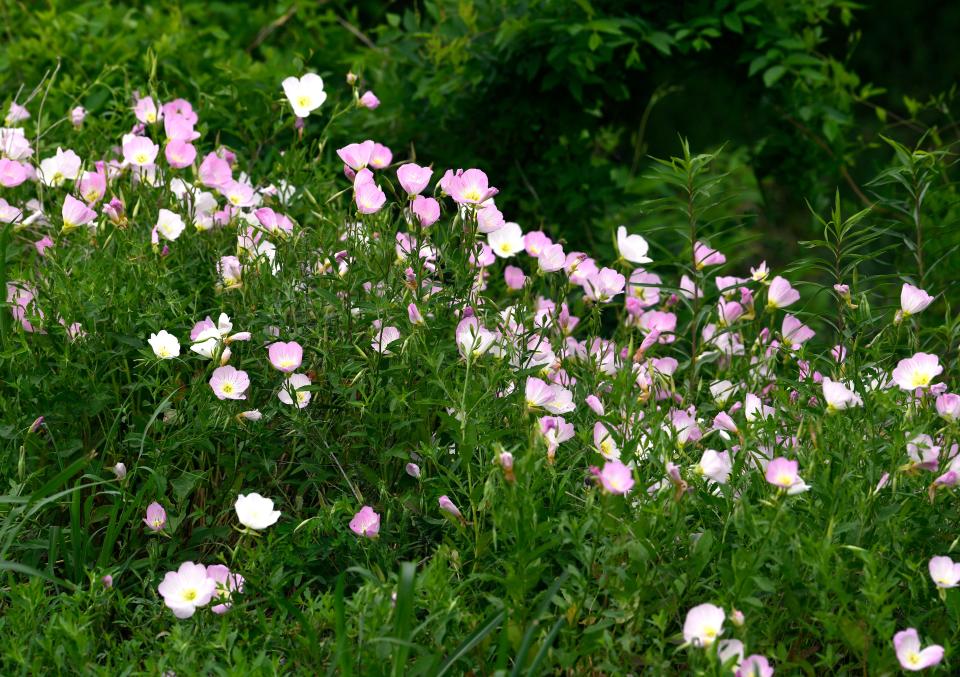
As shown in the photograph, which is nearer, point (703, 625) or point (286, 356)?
→ point (703, 625)

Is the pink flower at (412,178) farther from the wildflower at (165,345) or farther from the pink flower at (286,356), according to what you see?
the wildflower at (165,345)

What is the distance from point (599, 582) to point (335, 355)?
83 centimetres

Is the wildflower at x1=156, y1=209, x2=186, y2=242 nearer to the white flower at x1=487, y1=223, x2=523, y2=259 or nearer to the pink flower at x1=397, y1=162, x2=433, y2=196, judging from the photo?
the pink flower at x1=397, y1=162, x2=433, y2=196

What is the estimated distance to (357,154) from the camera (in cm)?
258

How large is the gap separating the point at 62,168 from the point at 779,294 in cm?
175

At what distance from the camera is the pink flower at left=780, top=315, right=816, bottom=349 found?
2.72 metres

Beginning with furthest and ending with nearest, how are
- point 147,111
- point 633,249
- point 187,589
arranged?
point 147,111
point 633,249
point 187,589

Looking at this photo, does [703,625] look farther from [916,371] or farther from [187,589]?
[187,589]

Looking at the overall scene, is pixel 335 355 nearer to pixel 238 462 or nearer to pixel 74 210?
pixel 238 462

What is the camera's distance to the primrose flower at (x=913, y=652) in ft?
5.90

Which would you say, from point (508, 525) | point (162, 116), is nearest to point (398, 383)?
point (508, 525)

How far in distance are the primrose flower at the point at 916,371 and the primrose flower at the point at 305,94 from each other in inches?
58.8

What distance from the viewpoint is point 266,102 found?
3.58m

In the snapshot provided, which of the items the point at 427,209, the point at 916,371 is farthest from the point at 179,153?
the point at 916,371
